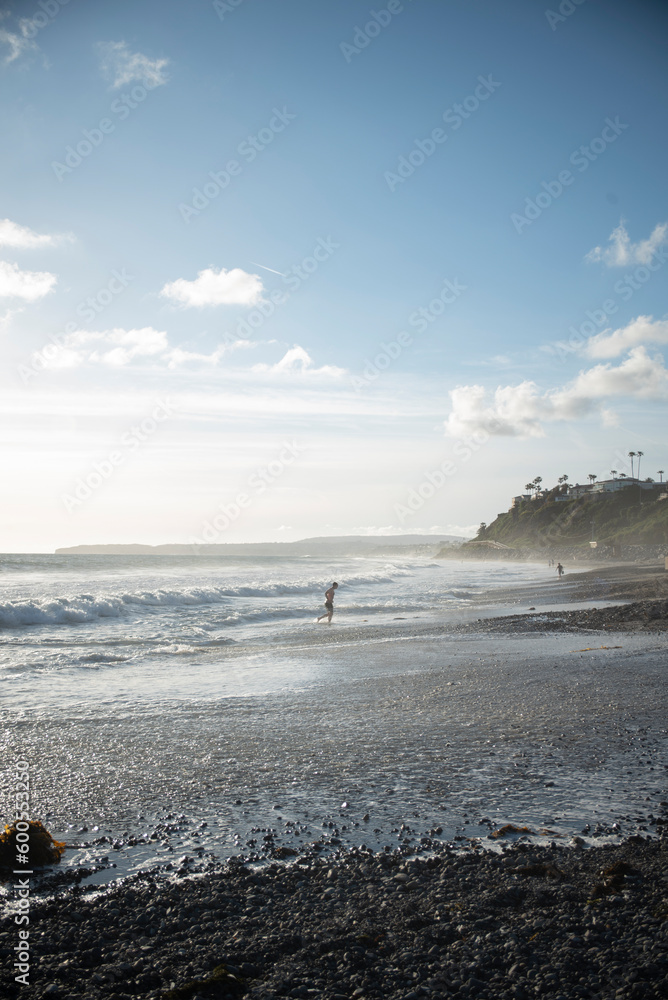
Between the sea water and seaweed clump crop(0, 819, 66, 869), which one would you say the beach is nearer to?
seaweed clump crop(0, 819, 66, 869)

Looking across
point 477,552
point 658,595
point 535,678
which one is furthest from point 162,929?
point 477,552

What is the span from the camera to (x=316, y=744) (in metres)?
6.84

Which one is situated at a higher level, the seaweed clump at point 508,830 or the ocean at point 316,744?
the seaweed clump at point 508,830

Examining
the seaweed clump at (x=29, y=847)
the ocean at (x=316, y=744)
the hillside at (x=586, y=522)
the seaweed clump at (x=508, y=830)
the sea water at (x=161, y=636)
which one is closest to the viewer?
the seaweed clump at (x=29, y=847)

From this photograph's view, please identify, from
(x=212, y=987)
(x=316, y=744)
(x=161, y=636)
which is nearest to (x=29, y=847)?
(x=212, y=987)

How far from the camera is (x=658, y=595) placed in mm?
26047

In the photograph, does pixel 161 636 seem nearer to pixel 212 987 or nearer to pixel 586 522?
pixel 212 987

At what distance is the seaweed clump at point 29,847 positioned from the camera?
405 centimetres

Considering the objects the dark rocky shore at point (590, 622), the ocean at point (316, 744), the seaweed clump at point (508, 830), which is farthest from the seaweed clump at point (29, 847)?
the dark rocky shore at point (590, 622)

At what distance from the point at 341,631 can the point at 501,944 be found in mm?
15796

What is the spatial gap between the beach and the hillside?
4331 inches

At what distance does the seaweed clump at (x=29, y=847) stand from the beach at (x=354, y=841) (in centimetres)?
17

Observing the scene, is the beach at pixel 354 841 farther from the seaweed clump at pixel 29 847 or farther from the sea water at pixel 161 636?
the sea water at pixel 161 636

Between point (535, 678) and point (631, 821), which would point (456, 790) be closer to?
point (631, 821)
